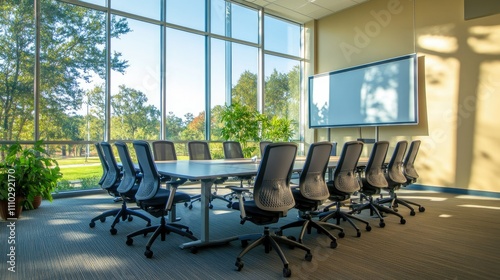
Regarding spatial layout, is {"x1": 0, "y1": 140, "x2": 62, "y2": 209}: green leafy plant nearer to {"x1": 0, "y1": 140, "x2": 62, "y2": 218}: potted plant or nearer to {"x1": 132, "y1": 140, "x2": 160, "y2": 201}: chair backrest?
{"x1": 0, "y1": 140, "x2": 62, "y2": 218}: potted plant

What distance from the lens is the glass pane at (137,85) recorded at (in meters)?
6.41

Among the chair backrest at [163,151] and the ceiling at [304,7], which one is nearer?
the chair backrest at [163,151]

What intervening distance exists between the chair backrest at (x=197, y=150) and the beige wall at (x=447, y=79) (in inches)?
171

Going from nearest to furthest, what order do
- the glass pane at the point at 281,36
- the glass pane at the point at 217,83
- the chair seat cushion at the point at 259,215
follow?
the chair seat cushion at the point at 259,215
the glass pane at the point at 217,83
the glass pane at the point at 281,36

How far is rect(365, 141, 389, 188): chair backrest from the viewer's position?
4.01 m

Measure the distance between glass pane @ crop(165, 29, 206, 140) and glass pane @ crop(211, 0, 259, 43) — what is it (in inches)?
24.6

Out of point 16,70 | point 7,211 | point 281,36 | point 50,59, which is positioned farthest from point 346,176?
point 281,36

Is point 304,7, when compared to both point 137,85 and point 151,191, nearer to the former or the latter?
point 137,85

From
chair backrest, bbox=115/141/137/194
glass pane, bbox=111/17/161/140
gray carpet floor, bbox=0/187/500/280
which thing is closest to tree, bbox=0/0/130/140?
glass pane, bbox=111/17/161/140

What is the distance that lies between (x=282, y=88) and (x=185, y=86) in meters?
3.01

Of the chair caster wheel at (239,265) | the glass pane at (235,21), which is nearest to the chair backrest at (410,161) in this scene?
the chair caster wheel at (239,265)

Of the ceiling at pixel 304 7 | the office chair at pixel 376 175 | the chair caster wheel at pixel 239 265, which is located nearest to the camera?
the chair caster wheel at pixel 239 265

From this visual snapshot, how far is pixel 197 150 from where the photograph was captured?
5.46 meters

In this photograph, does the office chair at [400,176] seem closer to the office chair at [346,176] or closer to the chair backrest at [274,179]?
the office chair at [346,176]
